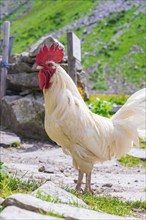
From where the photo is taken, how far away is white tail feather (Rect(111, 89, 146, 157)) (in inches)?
283

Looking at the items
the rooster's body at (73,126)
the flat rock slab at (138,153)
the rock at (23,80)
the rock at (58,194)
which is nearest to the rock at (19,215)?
the rock at (58,194)

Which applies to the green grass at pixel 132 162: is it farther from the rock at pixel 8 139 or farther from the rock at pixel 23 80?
the rock at pixel 23 80

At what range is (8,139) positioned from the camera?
1173cm

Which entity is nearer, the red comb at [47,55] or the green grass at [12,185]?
the green grass at [12,185]

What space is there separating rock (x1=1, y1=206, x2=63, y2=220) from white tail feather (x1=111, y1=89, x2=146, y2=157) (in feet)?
12.3

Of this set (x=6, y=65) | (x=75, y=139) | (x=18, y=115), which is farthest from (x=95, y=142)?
(x=6, y=65)

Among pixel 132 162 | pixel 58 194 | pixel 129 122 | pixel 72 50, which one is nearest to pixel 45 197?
pixel 58 194

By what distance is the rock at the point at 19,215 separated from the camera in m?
3.32

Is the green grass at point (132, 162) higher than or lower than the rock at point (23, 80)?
lower

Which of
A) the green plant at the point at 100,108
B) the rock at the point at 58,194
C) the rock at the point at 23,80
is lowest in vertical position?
the rock at the point at 58,194

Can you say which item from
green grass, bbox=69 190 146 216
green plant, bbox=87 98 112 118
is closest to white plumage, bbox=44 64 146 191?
green grass, bbox=69 190 146 216

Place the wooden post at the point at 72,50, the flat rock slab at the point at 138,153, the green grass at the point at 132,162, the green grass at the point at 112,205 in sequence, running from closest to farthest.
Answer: the green grass at the point at 112,205, the green grass at the point at 132,162, the flat rock slab at the point at 138,153, the wooden post at the point at 72,50

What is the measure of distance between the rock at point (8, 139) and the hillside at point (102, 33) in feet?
95.8

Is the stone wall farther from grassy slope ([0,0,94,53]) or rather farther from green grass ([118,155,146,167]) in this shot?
grassy slope ([0,0,94,53])
